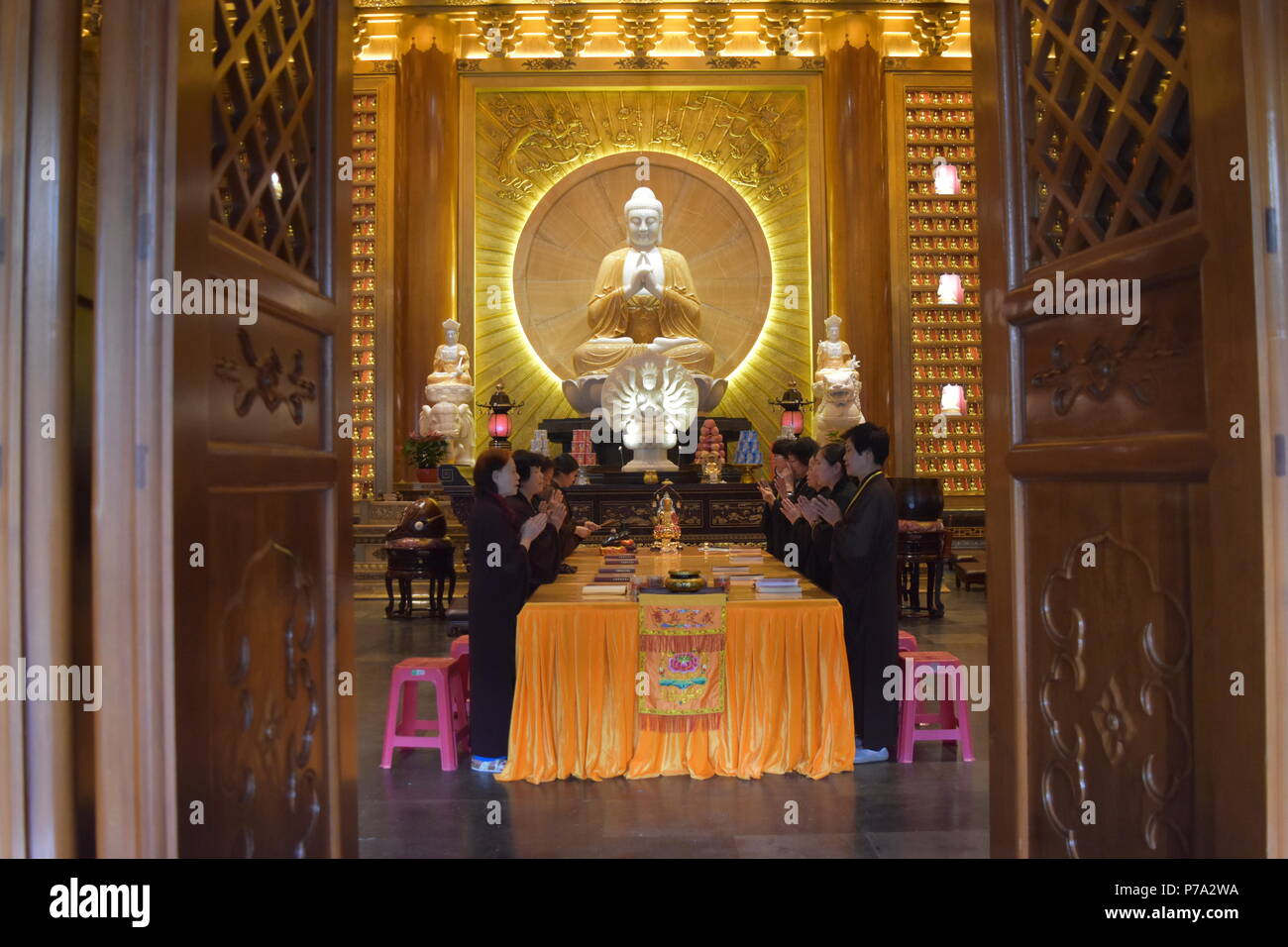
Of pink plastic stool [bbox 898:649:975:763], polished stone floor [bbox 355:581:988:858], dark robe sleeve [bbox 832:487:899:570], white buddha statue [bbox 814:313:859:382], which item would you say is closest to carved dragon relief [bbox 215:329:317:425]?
polished stone floor [bbox 355:581:988:858]

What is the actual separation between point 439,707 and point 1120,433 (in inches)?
114

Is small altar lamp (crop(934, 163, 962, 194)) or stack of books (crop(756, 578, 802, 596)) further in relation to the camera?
small altar lamp (crop(934, 163, 962, 194))

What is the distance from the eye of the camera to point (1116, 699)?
57.0 inches

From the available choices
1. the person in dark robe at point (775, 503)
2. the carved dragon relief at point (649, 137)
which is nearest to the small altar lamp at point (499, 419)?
the carved dragon relief at point (649, 137)

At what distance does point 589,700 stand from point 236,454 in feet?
7.71

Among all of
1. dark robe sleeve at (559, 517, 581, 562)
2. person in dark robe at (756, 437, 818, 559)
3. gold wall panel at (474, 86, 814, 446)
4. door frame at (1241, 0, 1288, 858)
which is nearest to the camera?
door frame at (1241, 0, 1288, 858)

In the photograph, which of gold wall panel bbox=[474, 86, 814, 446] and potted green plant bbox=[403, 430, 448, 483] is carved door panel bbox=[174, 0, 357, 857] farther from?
gold wall panel bbox=[474, 86, 814, 446]

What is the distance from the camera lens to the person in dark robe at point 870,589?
3727mm

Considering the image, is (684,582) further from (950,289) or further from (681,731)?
(950,289)

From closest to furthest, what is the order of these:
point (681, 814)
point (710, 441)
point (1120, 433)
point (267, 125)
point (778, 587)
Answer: point (1120, 433) < point (267, 125) < point (681, 814) < point (778, 587) < point (710, 441)

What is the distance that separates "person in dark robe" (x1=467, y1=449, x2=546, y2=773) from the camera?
3.67 m

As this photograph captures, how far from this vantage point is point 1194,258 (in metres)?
1.22

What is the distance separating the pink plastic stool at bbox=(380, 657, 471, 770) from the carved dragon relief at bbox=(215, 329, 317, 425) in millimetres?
2337

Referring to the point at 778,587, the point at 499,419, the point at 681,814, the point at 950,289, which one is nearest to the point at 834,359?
the point at 950,289
